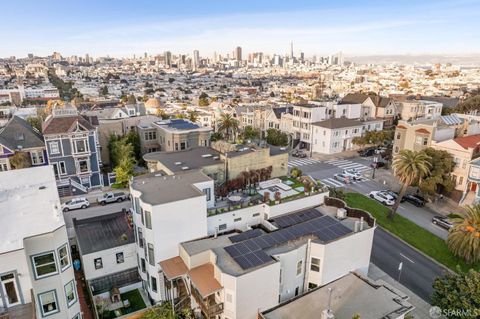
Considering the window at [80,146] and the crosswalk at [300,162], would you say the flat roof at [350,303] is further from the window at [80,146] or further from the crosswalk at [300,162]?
the crosswalk at [300,162]

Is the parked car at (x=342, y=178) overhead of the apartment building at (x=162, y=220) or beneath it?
beneath

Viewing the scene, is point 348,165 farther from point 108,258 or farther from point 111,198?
point 108,258

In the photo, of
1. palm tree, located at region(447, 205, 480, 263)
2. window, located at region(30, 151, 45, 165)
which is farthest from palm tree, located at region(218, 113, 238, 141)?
palm tree, located at region(447, 205, 480, 263)

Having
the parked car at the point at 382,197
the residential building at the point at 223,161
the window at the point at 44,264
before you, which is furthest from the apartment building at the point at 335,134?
the window at the point at 44,264

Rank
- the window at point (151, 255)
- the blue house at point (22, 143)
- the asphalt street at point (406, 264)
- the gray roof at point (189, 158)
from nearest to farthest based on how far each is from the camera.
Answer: the window at point (151, 255) < the asphalt street at point (406, 264) < the gray roof at point (189, 158) < the blue house at point (22, 143)

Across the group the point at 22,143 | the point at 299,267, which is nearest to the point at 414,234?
Result: the point at 299,267

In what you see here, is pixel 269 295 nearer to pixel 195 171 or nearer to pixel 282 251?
pixel 282 251
